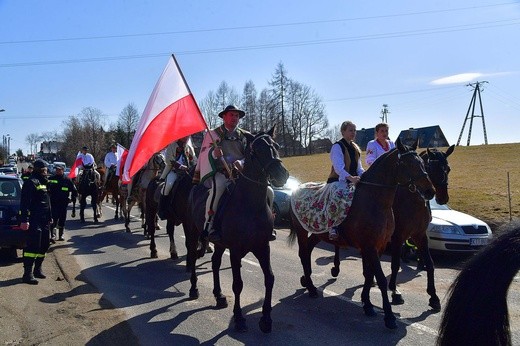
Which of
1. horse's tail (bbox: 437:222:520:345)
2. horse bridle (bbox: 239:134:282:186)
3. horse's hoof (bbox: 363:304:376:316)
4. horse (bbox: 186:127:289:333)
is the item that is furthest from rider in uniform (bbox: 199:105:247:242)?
horse's tail (bbox: 437:222:520:345)

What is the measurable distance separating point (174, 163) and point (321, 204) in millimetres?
3726

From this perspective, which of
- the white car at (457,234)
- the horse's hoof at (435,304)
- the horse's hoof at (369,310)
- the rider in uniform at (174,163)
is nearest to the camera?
the horse's hoof at (369,310)

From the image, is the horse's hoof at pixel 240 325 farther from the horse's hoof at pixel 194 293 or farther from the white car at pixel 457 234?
the white car at pixel 457 234

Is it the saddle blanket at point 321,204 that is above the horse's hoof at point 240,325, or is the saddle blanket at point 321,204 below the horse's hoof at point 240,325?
above

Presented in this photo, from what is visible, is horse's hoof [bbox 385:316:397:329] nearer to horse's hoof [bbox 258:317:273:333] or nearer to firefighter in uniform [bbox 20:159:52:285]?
horse's hoof [bbox 258:317:273:333]

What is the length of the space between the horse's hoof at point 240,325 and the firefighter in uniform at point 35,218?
178 inches

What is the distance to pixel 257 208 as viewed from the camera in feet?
19.6

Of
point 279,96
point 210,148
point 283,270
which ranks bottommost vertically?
point 283,270

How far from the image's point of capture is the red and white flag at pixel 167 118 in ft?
23.4

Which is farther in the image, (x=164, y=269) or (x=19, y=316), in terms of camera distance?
(x=164, y=269)

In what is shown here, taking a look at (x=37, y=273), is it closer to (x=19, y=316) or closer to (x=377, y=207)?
(x=19, y=316)

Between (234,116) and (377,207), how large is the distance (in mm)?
2433

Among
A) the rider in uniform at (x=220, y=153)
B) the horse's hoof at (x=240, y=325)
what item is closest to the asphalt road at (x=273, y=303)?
the horse's hoof at (x=240, y=325)

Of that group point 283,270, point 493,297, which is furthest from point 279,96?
point 493,297
